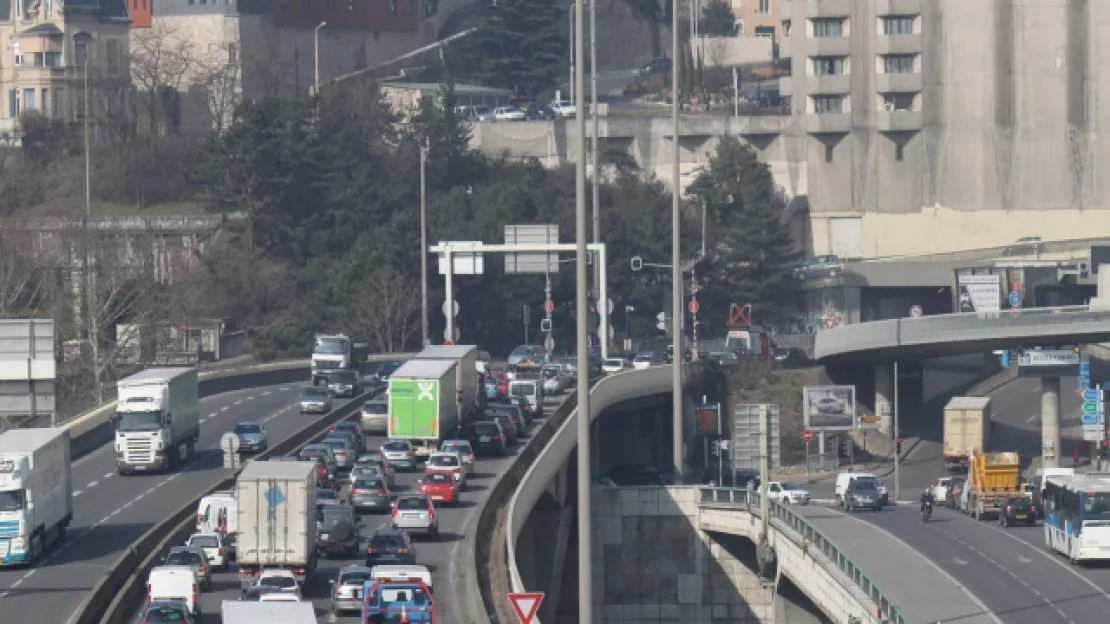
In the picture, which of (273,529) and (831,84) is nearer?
(273,529)

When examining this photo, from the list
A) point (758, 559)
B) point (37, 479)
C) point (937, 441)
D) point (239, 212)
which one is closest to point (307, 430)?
point (758, 559)

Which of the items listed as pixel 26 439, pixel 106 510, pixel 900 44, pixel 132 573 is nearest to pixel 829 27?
pixel 900 44

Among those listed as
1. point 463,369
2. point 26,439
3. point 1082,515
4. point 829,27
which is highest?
point 829,27

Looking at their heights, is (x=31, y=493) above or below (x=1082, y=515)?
above

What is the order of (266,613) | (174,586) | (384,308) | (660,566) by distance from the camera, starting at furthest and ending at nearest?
(384,308), (660,566), (174,586), (266,613)

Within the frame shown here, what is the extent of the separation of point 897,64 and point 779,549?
93.3 metres

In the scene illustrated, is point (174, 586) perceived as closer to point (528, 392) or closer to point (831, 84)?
point (528, 392)

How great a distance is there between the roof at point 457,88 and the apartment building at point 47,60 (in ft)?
76.7

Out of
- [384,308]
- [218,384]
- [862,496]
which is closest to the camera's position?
[862,496]

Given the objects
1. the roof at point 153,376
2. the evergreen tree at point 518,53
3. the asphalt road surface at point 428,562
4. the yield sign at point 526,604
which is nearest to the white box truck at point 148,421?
the roof at point 153,376

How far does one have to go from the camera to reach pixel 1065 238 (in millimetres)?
163500

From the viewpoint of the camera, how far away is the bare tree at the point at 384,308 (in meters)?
139

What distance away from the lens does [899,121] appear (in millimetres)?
166375

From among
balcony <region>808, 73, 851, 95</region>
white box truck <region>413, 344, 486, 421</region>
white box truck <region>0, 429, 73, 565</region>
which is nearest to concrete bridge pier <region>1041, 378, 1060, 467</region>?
white box truck <region>413, 344, 486, 421</region>
